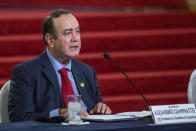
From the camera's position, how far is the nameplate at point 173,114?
1.60 meters

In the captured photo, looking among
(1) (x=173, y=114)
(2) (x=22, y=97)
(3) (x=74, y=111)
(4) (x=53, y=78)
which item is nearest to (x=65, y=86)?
(4) (x=53, y=78)

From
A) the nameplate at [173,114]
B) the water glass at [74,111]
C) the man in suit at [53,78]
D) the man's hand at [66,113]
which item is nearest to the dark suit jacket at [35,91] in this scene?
the man in suit at [53,78]

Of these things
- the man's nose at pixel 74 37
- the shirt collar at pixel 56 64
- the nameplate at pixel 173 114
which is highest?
the man's nose at pixel 74 37

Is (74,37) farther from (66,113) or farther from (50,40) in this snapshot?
(66,113)

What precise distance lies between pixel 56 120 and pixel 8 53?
2717 millimetres

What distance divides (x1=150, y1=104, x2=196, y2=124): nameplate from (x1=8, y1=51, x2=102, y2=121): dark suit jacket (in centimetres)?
61

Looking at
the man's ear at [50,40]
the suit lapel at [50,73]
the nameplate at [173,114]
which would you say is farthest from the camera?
the man's ear at [50,40]

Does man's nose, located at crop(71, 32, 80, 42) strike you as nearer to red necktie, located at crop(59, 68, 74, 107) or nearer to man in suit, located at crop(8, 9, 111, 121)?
man in suit, located at crop(8, 9, 111, 121)

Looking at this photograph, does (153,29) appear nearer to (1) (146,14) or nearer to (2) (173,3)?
(1) (146,14)

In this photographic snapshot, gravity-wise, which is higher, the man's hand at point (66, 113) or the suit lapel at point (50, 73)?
the suit lapel at point (50, 73)

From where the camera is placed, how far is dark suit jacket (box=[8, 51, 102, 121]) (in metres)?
2.04

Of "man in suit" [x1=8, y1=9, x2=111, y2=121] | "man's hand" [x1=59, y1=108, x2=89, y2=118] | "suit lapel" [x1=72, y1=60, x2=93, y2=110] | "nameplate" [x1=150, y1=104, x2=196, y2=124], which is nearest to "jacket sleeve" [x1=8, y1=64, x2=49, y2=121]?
"man in suit" [x1=8, y1=9, x2=111, y2=121]

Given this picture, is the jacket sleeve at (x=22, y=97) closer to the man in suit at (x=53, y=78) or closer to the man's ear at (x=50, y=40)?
the man in suit at (x=53, y=78)

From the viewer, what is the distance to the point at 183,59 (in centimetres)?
444
